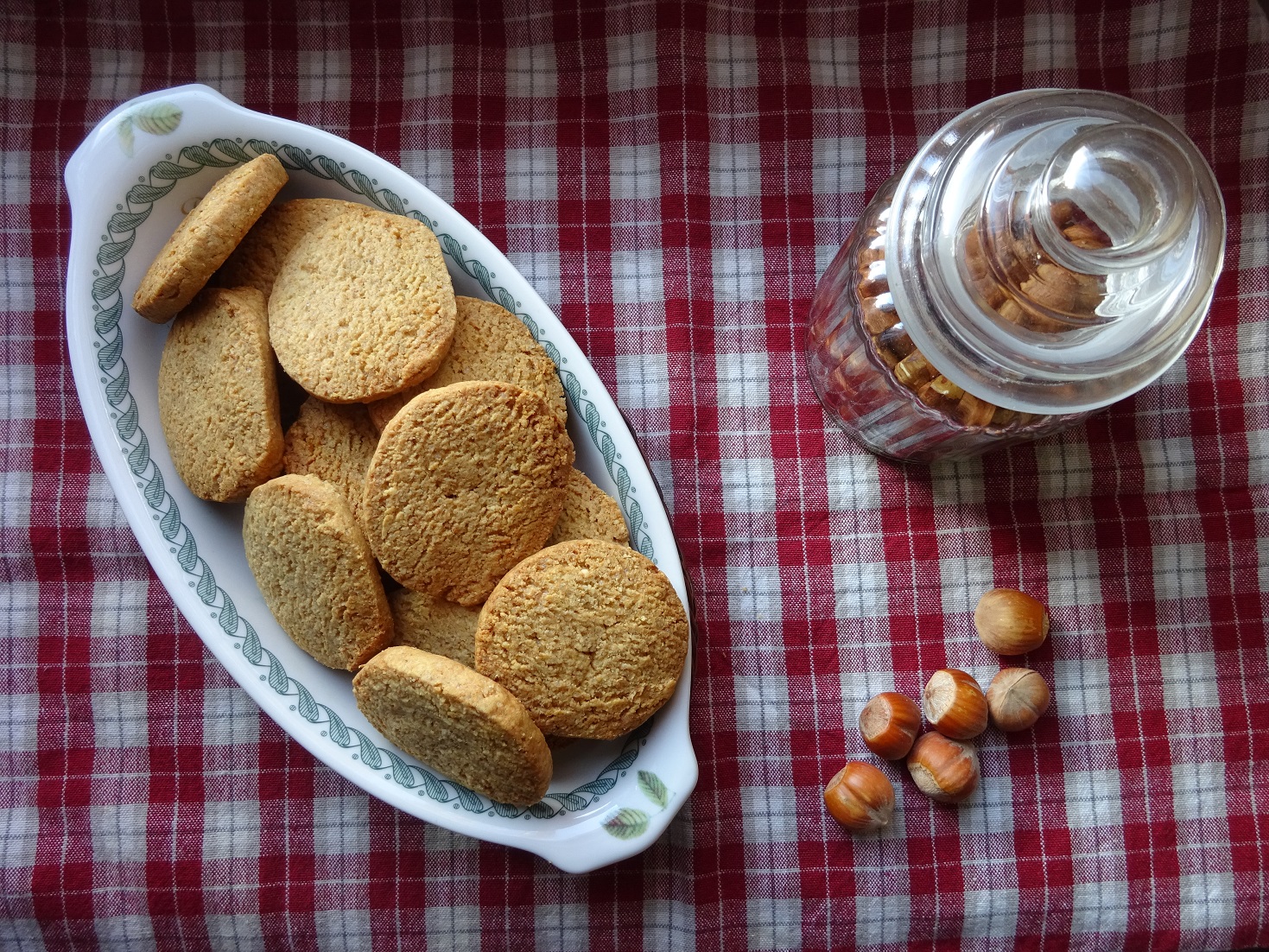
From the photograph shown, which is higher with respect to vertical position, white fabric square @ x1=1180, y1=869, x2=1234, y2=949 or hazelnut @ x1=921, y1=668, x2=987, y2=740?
hazelnut @ x1=921, y1=668, x2=987, y2=740

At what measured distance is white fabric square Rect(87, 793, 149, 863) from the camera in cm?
121

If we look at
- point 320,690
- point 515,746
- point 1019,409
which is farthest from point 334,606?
point 1019,409

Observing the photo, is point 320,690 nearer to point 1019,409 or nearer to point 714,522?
point 714,522

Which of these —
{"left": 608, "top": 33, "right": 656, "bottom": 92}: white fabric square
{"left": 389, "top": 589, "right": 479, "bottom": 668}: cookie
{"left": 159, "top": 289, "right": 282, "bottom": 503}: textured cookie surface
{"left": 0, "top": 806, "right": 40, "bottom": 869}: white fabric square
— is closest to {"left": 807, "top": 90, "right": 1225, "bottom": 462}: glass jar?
{"left": 608, "top": 33, "right": 656, "bottom": 92}: white fabric square

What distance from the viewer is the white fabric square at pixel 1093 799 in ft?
4.00

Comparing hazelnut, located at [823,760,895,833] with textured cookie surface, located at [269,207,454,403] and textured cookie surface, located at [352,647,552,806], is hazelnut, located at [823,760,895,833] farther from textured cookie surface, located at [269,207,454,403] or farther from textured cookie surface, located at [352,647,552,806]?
textured cookie surface, located at [269,207,454,403]

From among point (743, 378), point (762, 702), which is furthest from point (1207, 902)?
point (743, 378)

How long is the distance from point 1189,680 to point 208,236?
1.26 metres

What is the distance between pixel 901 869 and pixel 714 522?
0.49 metres

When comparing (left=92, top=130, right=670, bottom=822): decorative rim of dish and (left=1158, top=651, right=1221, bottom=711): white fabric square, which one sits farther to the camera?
(left=1158, top=651, right=1221, bottom=711): white fabric square

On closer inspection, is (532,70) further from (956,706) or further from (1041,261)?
(956,706)

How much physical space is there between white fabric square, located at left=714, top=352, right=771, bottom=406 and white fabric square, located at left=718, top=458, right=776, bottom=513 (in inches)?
3.0

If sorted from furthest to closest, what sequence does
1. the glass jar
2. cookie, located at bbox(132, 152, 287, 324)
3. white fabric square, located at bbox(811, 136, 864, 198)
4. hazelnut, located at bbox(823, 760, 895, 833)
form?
white fabric square, located at bbox(811, 136, 864, 198)
hazelnut, located at bbox(823, 760, 895, 833)
cookie, located at bbox(132, 152, 287, 324)
the glass jar

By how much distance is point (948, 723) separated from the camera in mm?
1170
